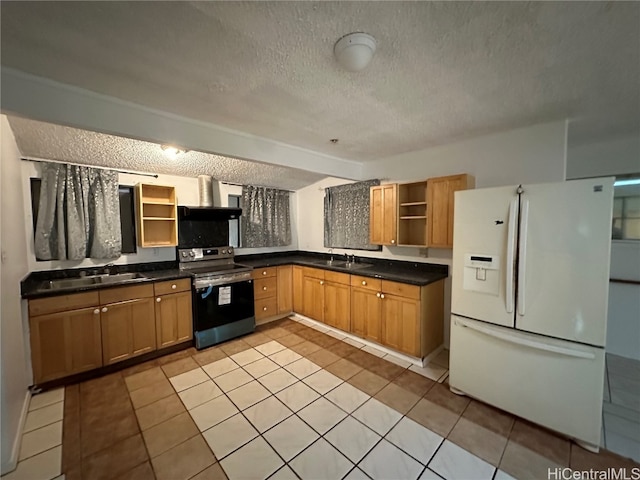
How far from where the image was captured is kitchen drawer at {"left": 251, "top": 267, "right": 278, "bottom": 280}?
3.87 metres

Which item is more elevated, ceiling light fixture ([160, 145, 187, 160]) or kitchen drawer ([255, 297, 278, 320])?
ceiling light fixture ([160, 145, 187, 160])

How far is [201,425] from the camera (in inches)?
77.9

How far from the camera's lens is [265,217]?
4469 mm

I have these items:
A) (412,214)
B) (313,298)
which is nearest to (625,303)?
(412,214)

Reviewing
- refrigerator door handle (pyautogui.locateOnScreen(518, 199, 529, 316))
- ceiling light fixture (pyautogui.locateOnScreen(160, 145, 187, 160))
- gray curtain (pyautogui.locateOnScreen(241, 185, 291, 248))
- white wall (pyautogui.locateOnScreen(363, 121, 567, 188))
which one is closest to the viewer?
refrigerator door handle (pyautogui.locateOnScreen(518, 199, 529, 316))

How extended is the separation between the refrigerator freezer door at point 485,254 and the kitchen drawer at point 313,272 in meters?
1.88

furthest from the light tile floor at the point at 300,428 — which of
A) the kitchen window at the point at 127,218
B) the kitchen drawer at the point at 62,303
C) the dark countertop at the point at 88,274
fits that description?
the kitchen window at the point at 127,218

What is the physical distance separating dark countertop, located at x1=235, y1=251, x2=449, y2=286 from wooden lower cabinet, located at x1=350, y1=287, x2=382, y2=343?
0.86 feet

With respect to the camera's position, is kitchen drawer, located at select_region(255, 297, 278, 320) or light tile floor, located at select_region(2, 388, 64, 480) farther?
kitchen drawer, located at select_region(255, 297, 278, 320)

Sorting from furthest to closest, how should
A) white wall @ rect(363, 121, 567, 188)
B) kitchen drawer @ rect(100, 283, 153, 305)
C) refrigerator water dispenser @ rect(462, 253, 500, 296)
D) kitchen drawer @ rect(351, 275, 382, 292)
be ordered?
kitchen drawer @ rect(351, 275, 382, 292) → kitchen drawer @ rect(100, 283, 153, 305) → white wall @ rect(363, 121, 567, 188) → refrigerator water dispenser @ rect(462, 253, 500, 296)

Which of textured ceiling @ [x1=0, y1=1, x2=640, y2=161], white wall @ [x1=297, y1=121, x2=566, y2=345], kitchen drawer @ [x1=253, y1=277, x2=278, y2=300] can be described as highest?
textured ceiling @ [x1=0, y1=1, x2=640, y2=161]

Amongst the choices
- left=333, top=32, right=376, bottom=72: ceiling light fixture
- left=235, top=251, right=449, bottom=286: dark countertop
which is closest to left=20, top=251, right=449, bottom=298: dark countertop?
left=235, top=251, right=449, bottom=286: dark countertop

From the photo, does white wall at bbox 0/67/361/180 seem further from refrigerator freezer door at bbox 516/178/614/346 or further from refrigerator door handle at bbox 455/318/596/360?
refrigerator door handle at bbox 455/318/596/360

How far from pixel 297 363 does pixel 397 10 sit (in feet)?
9.76
